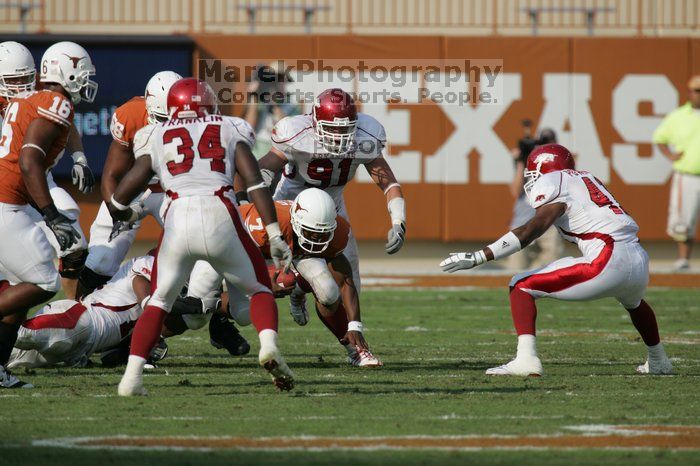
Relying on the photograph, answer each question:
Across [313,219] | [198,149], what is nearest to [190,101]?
[198,149]

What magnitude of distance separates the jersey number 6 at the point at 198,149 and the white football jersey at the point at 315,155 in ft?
5.69

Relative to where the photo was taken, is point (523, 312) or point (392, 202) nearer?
point (523, 312)

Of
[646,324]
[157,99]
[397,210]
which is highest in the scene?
[157,99]

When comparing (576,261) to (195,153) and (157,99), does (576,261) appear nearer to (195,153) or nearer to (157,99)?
(195,153)

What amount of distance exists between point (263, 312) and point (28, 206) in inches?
59.0

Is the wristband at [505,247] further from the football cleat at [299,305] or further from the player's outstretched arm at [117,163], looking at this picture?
the player's outstretched arm at [117,163]

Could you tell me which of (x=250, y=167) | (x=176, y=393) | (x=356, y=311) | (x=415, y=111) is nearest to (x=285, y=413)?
(x=176, y=393)

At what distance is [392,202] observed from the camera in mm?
7059

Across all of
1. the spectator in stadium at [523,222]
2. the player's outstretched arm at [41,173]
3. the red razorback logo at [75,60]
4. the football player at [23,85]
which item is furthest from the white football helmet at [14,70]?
the spectator in stadium at [523,222]

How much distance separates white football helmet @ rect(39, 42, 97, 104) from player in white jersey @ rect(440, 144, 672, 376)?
2.08 meters

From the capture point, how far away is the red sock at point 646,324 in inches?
251

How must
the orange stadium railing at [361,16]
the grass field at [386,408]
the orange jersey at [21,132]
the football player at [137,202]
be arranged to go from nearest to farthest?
1. the grass field at [386,408]
2. the orange jersey at [21,132]
3. the football player at [137,202]
4. the orange stadium railing at [361,16]

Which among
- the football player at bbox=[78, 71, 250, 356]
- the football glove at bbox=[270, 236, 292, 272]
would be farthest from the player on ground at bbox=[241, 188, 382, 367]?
the football glove at bbox=[270, 236, 292, 272]

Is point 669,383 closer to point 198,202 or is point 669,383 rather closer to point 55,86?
point 198,202
